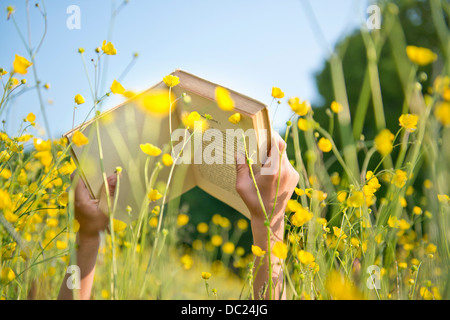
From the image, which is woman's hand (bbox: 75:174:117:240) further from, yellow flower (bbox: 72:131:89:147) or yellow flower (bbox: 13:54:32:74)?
yellow flower (bbox: 13:54:32:74)

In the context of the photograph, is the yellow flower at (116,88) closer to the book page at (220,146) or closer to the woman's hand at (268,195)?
the book page at (220,146)

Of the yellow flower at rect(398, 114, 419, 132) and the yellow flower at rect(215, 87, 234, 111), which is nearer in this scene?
the yellow flower at rect(215, 87, 234, 111)

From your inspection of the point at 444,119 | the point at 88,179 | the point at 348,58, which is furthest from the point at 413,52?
the point at 348,58

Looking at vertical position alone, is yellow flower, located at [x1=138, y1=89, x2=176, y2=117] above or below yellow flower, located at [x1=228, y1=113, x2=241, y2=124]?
above

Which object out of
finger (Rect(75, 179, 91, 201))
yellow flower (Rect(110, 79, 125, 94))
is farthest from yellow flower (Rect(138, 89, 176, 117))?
finger (Rect(75, 179, 91, 201))

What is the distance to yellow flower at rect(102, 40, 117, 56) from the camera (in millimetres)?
855

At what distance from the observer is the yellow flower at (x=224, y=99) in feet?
2.10

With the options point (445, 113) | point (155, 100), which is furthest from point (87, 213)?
point (445, 113)

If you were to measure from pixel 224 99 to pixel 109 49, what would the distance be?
1.25 ft

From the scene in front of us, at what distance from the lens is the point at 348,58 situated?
16.9 feet

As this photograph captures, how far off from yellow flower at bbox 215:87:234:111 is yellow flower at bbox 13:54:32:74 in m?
0.47

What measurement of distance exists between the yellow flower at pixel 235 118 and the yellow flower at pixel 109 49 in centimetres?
37

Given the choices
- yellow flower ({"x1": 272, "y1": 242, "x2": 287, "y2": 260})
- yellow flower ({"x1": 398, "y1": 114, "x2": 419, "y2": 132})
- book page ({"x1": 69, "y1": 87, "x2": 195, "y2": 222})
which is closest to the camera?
yellow flower ({"x1": 272, "y1": 242, "x2": 287, "y2": 260})

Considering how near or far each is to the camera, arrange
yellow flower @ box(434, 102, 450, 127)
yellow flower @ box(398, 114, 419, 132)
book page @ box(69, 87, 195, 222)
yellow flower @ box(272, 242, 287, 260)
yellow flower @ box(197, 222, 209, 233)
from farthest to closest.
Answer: yellow flower @ box(197, 222, 209, 233) → yellow flower @ box(398, 114, 419, 132) → book page @ box(69, 87, 195, 222) → yellow flower @ box(272, 242, 287, 260) → yellow flower @ box(434, 102, 450, 127)
